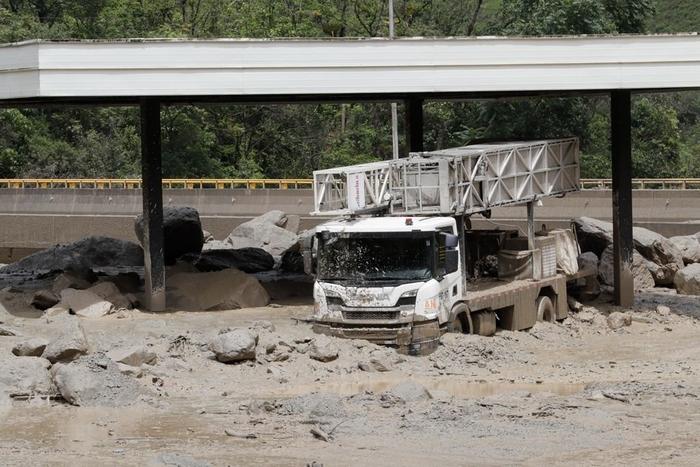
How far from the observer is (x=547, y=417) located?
18.5 meters

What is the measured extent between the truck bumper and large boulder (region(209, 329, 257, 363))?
1.72 m

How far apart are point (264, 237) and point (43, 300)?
13968 mm

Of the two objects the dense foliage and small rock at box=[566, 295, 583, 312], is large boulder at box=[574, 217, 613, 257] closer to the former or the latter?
small rock at box=[566, 295, 583, 312]

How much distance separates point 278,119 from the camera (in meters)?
62.7

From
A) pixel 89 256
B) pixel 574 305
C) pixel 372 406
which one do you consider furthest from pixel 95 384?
pixel 89 256

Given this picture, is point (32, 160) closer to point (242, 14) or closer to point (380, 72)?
point (242, 14)

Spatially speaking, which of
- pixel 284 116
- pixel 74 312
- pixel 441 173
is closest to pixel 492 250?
pixel 441 173

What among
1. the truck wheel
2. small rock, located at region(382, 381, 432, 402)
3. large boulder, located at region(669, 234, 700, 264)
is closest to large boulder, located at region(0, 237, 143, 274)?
the truck wheel

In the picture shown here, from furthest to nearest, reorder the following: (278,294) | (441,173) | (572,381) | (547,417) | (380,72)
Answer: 1. (278,294)
2. (380,72)
3. (441,173)
4. (572,381)
5. (547,417)

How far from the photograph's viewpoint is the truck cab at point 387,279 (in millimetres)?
22578

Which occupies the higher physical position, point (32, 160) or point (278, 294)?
point (32, 160)

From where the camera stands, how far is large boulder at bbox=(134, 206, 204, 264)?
1379 inches

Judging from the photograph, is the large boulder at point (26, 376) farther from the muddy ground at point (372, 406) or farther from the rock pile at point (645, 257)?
the rock pile at point (645, 257)

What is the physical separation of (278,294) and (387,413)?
12142mm
